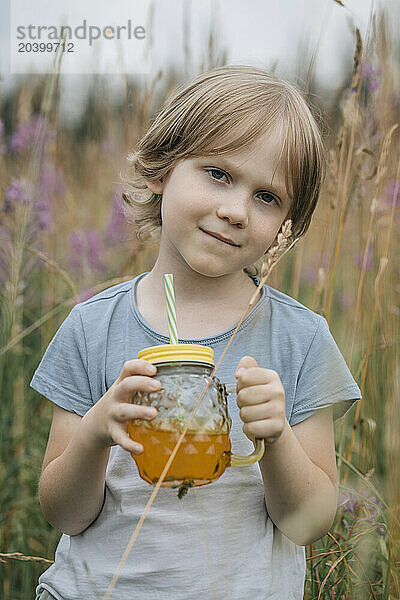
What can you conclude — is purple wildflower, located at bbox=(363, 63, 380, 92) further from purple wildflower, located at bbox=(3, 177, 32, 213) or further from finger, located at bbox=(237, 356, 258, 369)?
finger, located at bbox=(237, 356, 258, 369)

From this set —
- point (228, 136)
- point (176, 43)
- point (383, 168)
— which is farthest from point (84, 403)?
point (176, 43)

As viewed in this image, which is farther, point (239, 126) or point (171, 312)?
point (239, 126)

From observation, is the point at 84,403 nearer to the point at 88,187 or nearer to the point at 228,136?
the point at 228,136

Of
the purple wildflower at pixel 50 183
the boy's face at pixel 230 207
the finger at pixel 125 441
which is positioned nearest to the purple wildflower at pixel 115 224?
the purple wildflower at pixel 50 183

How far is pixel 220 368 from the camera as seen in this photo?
1319 millimetres

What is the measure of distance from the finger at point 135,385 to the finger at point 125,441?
0.05 m

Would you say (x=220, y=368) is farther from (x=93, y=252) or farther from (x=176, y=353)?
(x=93, y=252)

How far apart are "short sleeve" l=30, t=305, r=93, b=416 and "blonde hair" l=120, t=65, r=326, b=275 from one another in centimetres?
31

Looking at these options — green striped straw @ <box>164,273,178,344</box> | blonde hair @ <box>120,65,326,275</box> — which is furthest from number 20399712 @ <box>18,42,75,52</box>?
green striped straw @ <box>164,273,178,344</box>

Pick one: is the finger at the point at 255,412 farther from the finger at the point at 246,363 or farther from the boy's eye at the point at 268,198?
the boy's eye at the point at 268,198

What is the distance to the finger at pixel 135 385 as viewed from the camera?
0.92m

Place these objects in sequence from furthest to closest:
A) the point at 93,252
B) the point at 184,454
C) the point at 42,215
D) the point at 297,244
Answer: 1. the point at 93,252
2. the point at 42,215
3. the point at 297,244
4. the point at 184,454

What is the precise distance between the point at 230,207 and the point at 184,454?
0.42 meters

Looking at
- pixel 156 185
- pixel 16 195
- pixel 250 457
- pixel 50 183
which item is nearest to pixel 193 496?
pixel 250 457
